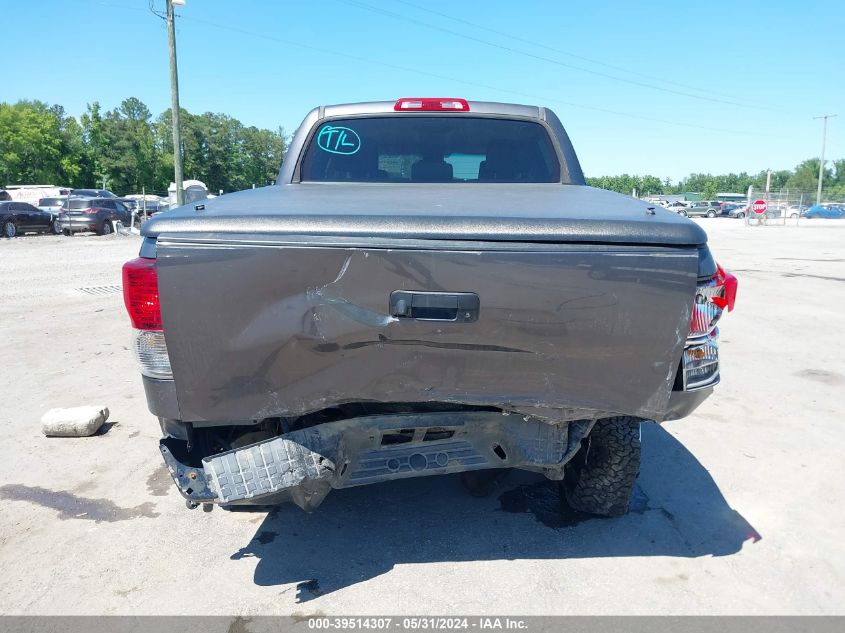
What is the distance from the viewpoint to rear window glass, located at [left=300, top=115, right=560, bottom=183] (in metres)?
3.97

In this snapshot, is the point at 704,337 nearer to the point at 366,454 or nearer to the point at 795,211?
the point at 366,454

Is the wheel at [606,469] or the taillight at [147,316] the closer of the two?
the taillight at [147,316]

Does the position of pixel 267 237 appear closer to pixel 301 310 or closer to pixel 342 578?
pixel 301 310

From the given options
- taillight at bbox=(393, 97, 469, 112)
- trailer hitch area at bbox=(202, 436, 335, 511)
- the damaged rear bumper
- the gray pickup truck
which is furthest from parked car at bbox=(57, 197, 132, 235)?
trailer hitch area at bbox=(202, 436, 335, 511)

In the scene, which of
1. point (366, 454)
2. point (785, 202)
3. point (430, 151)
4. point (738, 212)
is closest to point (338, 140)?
point (430, 151)

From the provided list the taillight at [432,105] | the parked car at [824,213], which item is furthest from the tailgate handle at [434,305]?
the parked car at [824,213]

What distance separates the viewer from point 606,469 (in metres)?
3.14

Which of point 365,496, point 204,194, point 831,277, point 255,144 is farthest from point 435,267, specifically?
point 255,144

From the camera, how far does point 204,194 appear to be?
4.10 m

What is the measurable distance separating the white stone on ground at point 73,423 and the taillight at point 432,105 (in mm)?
Result: 3108

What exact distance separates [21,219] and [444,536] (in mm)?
25273

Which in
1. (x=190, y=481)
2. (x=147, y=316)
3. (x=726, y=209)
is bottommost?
(x=190, y=481)

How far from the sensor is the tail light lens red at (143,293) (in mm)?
2266
